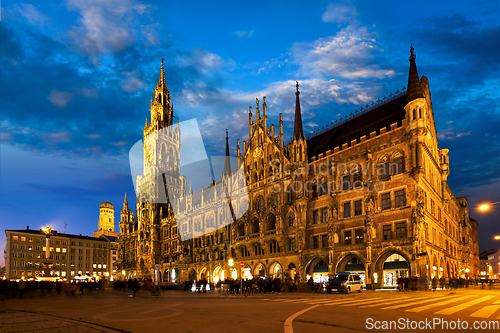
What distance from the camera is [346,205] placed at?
151ft

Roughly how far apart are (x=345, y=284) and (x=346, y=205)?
1639 cm

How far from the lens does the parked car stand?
30906 mm

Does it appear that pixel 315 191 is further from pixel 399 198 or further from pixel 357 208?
pixel 399 198

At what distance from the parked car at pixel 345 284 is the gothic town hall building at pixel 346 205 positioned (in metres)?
7.65

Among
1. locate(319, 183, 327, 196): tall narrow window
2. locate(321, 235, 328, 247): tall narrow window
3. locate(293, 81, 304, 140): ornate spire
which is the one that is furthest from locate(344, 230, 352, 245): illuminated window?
locate(293, 81, 304, 140): ornate spire

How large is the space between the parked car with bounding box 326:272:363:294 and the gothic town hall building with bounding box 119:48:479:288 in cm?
765

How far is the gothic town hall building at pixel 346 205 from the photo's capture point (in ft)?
132

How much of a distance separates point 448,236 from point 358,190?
1854 centimetres

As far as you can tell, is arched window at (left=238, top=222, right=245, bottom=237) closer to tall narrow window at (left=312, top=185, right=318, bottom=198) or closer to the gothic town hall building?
the gothic town hall building

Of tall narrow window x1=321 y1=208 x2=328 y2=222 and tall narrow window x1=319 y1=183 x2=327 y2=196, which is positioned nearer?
tall narrow window x1=321 y1=208 x2=328 y2=222

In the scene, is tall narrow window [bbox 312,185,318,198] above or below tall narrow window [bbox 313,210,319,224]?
above

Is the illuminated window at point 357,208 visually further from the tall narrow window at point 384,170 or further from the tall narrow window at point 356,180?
the tall narrow window at point 384,170

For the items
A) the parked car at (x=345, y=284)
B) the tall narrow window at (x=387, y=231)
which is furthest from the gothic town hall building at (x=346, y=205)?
the parked car at (x=345, y=284)

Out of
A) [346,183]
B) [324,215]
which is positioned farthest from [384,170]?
[324,215]
